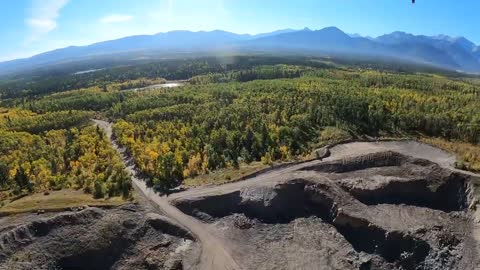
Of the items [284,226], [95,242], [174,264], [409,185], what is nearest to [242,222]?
[284,226]

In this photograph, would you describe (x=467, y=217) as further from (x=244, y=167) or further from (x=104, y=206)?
(x=104, y=206)

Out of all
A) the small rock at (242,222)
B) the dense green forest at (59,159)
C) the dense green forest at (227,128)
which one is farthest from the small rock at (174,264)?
the dense green forest at (227,128)

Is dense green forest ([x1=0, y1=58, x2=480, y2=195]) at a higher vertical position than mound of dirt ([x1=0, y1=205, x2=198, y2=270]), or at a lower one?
higher

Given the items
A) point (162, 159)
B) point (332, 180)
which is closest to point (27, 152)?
point (162, 159)

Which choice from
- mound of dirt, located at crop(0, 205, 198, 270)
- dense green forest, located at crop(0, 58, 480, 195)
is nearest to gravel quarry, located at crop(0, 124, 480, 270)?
mound of dirt, located at crop(0, 205, 198, 270)

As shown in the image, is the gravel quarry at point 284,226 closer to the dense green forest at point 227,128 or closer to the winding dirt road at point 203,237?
the winding dirt road at point 203,237

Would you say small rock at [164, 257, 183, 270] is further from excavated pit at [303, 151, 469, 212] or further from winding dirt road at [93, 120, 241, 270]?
excavated pit at [303, 151, 469, 212]

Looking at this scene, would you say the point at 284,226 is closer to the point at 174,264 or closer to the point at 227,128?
the point at 174,264
